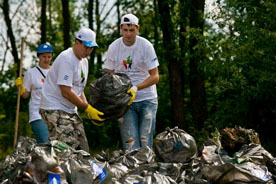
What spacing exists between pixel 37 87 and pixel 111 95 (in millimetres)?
1823

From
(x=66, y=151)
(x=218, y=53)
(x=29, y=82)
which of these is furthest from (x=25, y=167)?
(x=218, y=53)

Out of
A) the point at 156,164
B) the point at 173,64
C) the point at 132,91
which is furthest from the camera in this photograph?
the point at 173,64

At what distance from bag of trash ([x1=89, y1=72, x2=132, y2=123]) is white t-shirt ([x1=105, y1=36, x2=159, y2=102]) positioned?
0.79 feet

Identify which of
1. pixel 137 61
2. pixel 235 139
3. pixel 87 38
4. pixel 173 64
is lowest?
pixel 235 139

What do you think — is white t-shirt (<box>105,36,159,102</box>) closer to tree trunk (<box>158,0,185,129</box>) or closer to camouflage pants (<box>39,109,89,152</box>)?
camouflage pants (<box>39,109,89,152</box>)

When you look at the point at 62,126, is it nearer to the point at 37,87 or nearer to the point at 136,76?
the point at 136,76

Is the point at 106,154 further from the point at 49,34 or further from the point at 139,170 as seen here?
the point at 49,34

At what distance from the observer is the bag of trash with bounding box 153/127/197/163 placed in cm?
483

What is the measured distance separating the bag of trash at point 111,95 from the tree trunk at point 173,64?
13.5ft

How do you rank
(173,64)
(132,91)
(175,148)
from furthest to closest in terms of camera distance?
(173,64) < (132,91) < (175,148)

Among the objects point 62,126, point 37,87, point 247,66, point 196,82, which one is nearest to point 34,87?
point 37,87

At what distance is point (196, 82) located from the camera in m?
9.68

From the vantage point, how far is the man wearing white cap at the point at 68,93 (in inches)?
211

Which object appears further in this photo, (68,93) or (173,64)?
(173,64)
